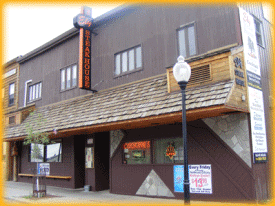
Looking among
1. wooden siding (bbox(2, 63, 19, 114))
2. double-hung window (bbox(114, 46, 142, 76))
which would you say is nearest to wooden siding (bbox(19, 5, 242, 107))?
double-hung window (bbox(114, 46, 142, 76))

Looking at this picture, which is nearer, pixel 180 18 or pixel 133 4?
pixel 180 18

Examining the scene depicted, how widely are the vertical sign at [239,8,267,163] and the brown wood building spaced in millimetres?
273

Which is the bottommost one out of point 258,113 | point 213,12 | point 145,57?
point 258,113

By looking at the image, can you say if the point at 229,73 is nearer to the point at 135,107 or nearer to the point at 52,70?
the point at 135,107

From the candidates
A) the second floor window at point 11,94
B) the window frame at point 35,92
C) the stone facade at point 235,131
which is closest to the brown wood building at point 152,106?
the stone facade at point 235,131

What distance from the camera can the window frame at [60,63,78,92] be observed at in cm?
1742

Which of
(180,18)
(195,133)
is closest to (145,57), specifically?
(180,18)

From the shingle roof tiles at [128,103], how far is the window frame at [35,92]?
10.7 ft

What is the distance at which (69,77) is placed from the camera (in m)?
17.9

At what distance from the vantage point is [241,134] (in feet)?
31.7

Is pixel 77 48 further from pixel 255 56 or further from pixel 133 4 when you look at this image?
pixel 255 56

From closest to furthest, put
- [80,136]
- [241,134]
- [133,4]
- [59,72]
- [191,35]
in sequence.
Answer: [241,134] → [191,35] → [133,4] → [80,136] → [59,72]

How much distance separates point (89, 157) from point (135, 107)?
5436 millimetres

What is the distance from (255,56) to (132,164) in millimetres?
6992
